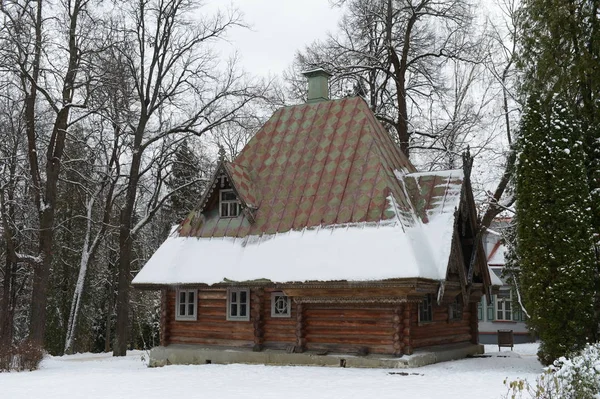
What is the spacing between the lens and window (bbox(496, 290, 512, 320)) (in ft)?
128

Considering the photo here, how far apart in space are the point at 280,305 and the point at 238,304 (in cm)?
135

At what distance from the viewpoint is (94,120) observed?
3048 centimetres

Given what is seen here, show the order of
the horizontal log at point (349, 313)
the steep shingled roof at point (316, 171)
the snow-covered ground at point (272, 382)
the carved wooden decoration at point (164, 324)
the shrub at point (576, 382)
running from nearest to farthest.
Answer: the shrub at point (576, 382)
the snow-covered ground at point (272, 382)
the horizontal log at point (349, 313)
the steep shingled roof at point (316, 171)
the carved wooden decoration at point (164, 324)

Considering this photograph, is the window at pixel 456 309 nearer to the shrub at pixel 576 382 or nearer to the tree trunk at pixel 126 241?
the shrub at pixel 576 382

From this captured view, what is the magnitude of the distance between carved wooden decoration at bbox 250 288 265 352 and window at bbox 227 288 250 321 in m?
0.47

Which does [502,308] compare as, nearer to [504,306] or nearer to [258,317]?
[504,306]

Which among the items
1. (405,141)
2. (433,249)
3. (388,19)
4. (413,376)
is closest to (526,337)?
(405,141)

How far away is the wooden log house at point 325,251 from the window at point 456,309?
0.20 feet

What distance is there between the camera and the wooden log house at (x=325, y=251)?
17.7 m

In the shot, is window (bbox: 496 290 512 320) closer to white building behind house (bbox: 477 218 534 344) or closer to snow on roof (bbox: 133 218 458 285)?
white building behind house (bbox: 477 218 534 344)

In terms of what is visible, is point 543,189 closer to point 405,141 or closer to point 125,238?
point 405,141

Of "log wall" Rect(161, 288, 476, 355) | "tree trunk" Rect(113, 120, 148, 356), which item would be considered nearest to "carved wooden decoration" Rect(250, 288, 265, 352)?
"log wall" Rect(161, 288, 476, 355)

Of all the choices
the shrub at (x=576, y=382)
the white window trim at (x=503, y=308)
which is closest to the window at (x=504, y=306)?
the white window trim at (x=503, y=308)

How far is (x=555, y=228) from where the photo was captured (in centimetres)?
1642
